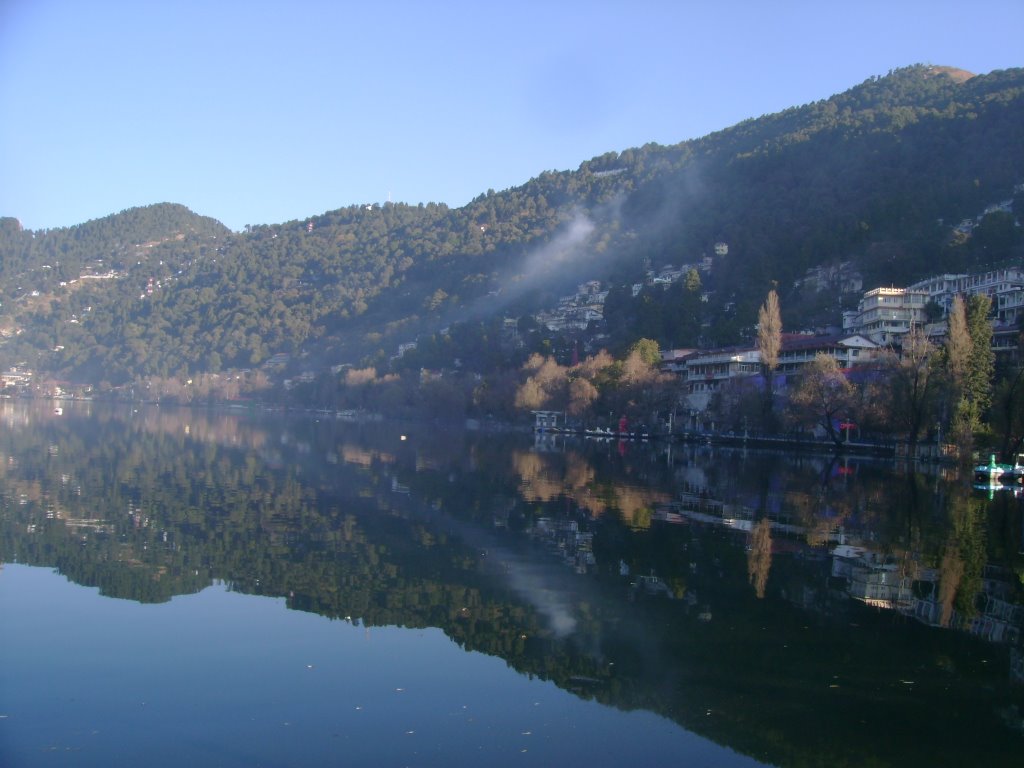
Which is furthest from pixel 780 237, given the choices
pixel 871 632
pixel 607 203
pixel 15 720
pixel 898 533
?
pixel 15 720

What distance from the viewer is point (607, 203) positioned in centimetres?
17350

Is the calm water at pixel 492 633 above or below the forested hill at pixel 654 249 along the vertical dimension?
below

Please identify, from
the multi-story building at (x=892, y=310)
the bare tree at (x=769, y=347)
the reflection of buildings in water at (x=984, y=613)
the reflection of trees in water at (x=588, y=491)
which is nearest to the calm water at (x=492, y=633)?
the reflection of buildings in water at (x=984, y=613)

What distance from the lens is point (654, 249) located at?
13488 centimetres

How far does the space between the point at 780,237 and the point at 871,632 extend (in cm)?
9893

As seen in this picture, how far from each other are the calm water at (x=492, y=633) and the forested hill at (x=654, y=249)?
231 feet

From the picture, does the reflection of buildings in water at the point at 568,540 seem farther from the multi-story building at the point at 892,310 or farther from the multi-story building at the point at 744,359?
the multi-story building at the point at 892,310

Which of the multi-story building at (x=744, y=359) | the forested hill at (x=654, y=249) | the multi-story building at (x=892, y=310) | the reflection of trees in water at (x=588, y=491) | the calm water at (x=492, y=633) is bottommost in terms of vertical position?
the reflection of trees in water at (x=588, y=491)

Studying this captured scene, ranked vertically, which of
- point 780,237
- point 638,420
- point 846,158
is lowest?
point 638,420

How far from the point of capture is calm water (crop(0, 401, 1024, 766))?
8.39 m

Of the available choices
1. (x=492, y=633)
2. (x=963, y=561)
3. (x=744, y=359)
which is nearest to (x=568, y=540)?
(x=492, y=633)

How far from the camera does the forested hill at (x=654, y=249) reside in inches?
3708

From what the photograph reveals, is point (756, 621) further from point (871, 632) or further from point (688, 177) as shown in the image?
point (688, 177)

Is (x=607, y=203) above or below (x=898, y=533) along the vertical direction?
above
